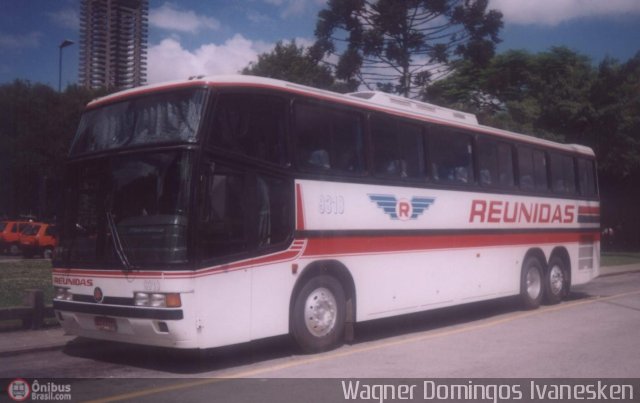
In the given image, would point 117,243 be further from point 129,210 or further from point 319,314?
point 319,314

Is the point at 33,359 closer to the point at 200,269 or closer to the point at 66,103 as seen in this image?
the point at 200,269

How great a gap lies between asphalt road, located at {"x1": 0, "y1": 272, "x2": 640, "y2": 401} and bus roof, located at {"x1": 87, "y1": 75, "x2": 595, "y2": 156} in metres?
3.47

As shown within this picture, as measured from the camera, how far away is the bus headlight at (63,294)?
8.45 metres

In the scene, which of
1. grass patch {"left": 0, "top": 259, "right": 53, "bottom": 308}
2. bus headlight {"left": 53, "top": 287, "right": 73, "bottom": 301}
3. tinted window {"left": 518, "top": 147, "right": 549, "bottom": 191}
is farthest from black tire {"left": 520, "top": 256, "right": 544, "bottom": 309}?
grass patch {"left": 0, "top": 259, "right": 53, "bottom": 308}

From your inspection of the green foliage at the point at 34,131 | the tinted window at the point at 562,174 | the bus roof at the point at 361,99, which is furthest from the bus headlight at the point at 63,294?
the green foliage at the point at 34,131

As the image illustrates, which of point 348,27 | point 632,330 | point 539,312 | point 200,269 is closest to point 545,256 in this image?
point 539,312

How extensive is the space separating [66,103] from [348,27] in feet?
75.0

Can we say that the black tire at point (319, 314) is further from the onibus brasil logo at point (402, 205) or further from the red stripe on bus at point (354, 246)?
the onibus brasil logo at point (402, 205)

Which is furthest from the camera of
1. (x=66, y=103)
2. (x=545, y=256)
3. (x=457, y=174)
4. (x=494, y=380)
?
(x=66, y=103)

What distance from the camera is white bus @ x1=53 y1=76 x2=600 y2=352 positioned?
7633 millimetres

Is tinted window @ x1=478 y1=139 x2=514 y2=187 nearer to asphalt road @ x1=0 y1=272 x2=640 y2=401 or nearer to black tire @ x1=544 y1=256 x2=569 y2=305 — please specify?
black tire @ x1=544 y1=256 x2=569 y2=305

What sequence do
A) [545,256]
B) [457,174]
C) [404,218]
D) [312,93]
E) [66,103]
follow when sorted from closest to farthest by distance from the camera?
[312,93]
[404,218]
[457,174]
[545,256]
[66,103]

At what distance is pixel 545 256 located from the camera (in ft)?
48.6

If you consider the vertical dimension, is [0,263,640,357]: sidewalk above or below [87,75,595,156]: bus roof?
below
